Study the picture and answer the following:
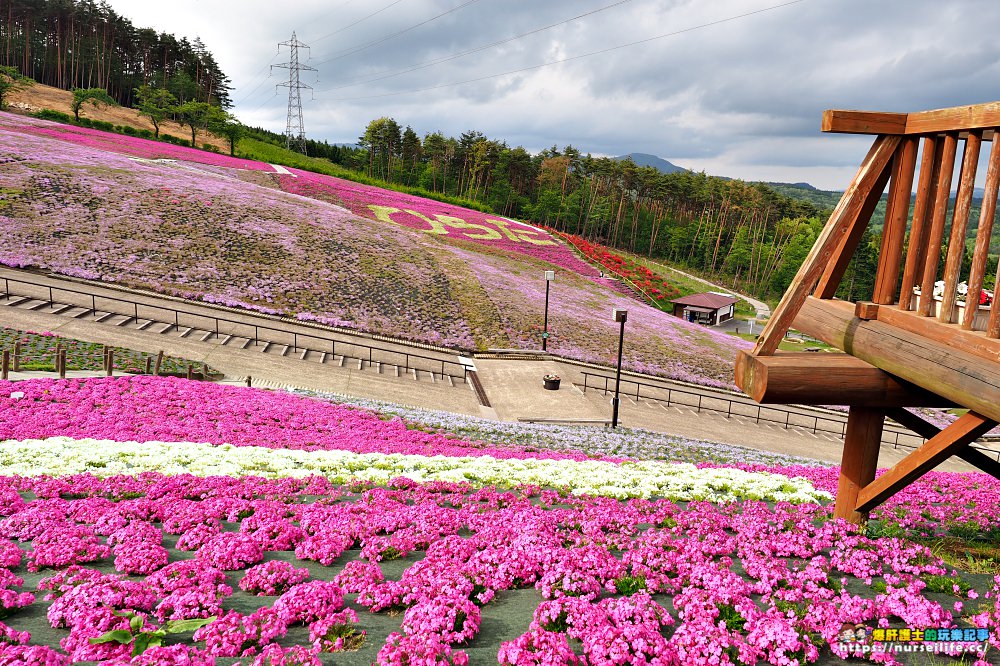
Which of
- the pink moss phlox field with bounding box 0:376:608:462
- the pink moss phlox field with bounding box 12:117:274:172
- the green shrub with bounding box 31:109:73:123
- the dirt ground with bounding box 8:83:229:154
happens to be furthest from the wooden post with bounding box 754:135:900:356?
the dirt ground with bounding box 8:83:229:154

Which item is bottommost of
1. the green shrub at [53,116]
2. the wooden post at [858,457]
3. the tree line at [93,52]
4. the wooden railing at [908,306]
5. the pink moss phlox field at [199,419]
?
the pink moss phlox field at [199,419]

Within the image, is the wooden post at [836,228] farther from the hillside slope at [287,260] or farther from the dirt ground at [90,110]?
the dirt ground at [90,110]

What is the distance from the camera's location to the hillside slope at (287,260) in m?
33.2

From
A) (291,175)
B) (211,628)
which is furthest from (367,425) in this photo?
(291,175)

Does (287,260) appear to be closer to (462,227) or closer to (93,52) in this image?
(462,227)

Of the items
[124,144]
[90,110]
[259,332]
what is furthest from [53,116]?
[259,332]

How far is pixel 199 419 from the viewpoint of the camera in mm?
14570

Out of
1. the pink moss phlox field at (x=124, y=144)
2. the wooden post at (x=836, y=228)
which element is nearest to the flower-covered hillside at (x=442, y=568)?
the wooden post at (x=836, y=228)

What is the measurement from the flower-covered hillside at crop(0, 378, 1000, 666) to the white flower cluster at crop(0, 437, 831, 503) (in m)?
0.09

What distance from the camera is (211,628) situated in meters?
4.23

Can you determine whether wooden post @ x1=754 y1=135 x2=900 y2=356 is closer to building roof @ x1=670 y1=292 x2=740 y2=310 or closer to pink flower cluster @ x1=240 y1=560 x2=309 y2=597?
pink flower cluster @ x1=240 y1=560 x2=309 y2=597

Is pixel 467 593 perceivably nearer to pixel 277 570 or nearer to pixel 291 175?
pixel 277 570

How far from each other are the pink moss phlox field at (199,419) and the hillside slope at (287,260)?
16.0 m

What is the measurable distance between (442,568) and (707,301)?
59.3 metres
